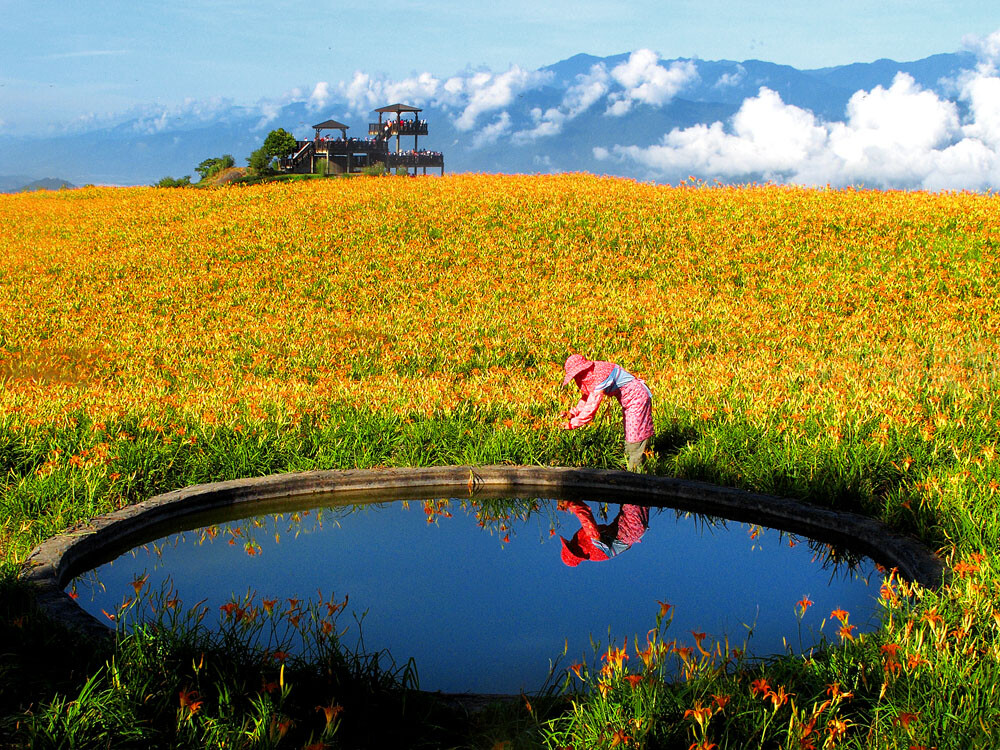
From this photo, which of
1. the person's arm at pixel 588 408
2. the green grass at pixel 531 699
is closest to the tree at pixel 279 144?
the person's arm at pixel 588 408

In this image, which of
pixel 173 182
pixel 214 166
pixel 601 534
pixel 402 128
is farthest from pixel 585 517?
pixel 214 166

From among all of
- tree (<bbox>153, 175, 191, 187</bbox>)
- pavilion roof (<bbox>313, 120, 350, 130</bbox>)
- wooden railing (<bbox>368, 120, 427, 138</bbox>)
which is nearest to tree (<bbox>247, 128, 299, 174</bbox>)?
pavilion roof (<bbox>313, 120, 350, 130</bbox>)

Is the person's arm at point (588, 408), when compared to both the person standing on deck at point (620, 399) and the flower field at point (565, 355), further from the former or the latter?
the flower field at point (565, 355)

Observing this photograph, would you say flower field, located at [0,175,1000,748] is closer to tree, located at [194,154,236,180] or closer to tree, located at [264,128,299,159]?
tree, located at [264,128,299,159]

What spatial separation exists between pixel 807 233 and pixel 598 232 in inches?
180

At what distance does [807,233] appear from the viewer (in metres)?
19.6

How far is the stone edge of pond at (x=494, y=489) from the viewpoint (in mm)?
5527

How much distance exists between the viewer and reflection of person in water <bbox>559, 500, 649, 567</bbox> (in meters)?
5.82

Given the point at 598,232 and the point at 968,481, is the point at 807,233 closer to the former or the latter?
the point at 598,232

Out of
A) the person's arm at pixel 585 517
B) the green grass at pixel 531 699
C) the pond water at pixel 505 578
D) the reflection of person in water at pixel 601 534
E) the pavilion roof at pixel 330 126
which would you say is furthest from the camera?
the pavilion roof at pixel 330 126

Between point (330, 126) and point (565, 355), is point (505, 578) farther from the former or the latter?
point (330, 126)

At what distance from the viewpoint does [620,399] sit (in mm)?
7512

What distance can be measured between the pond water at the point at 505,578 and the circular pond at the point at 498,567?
1cm

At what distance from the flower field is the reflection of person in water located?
0.95 m
